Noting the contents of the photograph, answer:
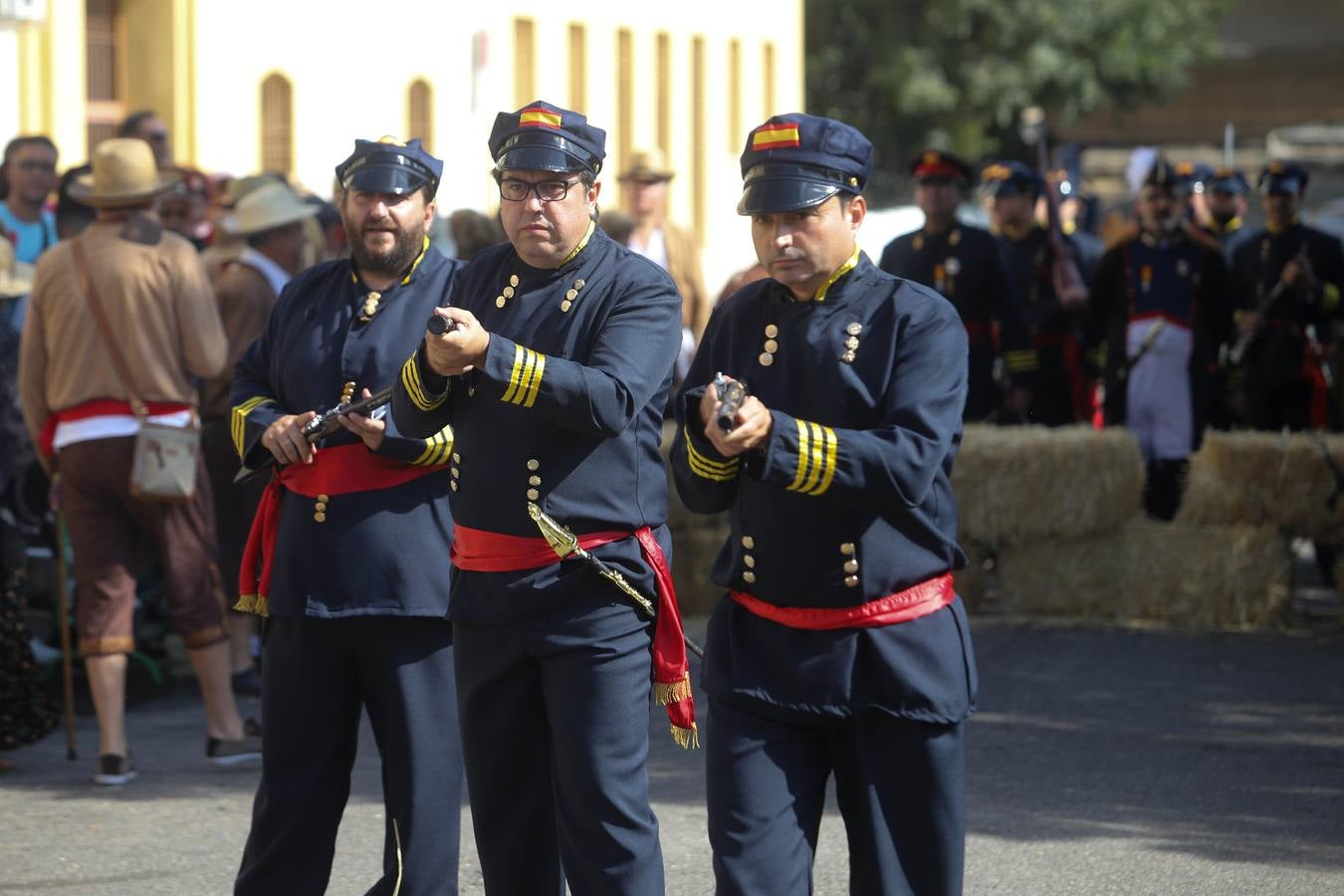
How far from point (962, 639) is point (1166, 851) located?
7.54 ft

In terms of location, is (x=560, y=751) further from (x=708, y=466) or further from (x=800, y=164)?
(x=800, y=164)

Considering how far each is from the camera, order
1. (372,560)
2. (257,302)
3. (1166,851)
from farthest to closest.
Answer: (257,302)
(1166,851)
(372,560)

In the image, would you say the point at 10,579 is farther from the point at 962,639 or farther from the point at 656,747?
the point at 962,639

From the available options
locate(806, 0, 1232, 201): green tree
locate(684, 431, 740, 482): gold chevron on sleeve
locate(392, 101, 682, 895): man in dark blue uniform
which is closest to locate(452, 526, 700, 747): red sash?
locate(392, 101, 682, 895): man in dark blue uniform

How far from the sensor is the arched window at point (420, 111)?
28.0 metres

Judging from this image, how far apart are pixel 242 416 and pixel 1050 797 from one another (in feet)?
10.3

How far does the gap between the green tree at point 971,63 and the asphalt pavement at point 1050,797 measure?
3277 cm

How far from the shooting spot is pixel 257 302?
8703 millimetres

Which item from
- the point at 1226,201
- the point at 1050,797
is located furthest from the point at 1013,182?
the point at 1050,797

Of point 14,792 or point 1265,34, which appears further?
point 1265,34

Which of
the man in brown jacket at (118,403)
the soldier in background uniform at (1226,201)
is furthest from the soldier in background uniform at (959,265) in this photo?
the man in brown jacket at (118,403)

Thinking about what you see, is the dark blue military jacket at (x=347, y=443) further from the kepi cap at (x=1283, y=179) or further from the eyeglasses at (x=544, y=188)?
the kepi cap at (x=1283, y=179)

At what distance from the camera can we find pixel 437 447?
5.27m

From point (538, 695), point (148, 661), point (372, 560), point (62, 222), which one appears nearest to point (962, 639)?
point (538, 695)
